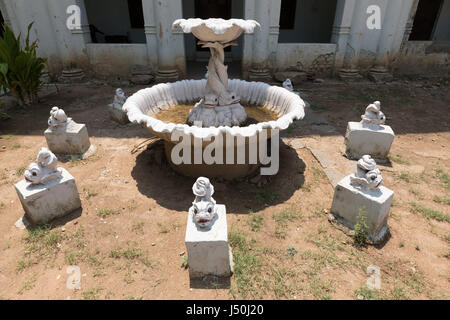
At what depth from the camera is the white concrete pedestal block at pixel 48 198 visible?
3262 mm

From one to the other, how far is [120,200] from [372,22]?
8.85m

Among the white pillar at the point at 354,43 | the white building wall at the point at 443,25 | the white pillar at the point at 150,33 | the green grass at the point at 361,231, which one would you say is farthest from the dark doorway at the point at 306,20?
the green grass at the point at 361,231

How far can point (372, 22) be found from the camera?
8.64 m

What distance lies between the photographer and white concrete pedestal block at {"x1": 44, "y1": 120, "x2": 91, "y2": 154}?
466 centimetres

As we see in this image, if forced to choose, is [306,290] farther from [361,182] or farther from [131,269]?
[131,269]

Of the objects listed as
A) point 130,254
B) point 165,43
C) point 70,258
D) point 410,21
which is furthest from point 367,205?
point 410,21

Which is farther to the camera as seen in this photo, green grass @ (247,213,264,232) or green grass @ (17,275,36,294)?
green grass @ (247,213,264,232)

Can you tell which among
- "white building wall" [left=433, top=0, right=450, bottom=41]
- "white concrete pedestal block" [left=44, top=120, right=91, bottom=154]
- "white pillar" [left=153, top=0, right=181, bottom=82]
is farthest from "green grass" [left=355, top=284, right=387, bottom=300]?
"white building wall" [left=433, top=0, right=450, bottom=41]

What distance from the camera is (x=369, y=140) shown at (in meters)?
4.69

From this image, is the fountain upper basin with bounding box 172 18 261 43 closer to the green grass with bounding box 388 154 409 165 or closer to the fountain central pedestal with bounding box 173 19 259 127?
the fountain central pedestal with bounding box 173 19 259 127

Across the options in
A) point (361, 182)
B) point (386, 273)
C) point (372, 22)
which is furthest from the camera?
point (372, 22)

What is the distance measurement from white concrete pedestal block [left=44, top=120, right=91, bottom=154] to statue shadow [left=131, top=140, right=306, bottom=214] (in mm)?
984

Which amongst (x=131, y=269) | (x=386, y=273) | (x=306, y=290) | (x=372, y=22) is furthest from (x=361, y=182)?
(x=372, y=22)

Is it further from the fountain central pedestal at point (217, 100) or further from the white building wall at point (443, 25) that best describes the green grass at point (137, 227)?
the white building wall at point (443, 25)
